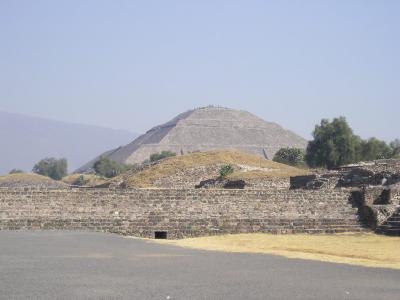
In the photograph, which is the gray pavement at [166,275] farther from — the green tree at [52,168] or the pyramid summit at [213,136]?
the pyramid summit at [213,136]

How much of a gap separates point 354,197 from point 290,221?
378 cm

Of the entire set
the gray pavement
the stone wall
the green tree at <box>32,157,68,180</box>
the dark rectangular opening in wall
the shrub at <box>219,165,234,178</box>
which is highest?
the green tree at <box>32,157,68,180</box>

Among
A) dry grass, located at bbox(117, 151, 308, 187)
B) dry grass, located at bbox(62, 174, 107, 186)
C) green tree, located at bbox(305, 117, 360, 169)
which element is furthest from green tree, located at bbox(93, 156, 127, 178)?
green tree, located at bbox(305, 117, 360, 169)

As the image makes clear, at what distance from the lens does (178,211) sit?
95.6 ft

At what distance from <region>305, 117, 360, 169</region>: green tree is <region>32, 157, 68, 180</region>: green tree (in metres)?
61.3

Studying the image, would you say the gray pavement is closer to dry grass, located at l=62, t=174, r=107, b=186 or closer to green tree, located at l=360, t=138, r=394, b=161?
dry grass, located at l=62, t=174, r=107, b=186

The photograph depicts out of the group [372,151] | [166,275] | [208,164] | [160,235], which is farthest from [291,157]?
[166,275]

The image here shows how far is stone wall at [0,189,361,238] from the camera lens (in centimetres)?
2761

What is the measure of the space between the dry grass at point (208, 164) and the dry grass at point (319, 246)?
22.0 metres

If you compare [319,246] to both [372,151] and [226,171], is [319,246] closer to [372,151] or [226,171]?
[226,171]

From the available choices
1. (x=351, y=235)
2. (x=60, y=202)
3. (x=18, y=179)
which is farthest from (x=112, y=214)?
(x=18, y=179)

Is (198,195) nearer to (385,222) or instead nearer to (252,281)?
(385,222)

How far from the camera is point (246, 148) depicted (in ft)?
477

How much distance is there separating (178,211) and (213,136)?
407ft
